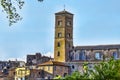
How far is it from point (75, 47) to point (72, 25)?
196 inches

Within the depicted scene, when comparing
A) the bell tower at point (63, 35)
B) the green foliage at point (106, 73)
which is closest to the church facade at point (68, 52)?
the bell tower at point (63, 35)

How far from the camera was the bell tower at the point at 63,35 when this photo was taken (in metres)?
90.0

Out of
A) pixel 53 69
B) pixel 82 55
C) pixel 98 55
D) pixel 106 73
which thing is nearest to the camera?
pixel 106 73

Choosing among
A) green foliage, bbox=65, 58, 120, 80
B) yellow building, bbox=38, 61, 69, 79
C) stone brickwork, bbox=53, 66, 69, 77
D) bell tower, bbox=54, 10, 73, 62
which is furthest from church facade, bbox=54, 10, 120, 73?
green foliage, bbox=65, 58, 120, 80

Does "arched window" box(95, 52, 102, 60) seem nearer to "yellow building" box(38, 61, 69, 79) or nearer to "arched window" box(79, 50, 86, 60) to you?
"arched window" box(79, 50, 86, 60)

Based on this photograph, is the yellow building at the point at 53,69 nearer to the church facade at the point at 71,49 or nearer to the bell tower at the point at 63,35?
the church facade at the point at 71,49

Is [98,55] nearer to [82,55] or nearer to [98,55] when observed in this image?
[98,55]

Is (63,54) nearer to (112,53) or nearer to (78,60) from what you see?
(78,60)

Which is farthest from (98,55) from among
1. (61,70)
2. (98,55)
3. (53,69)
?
(53,69)

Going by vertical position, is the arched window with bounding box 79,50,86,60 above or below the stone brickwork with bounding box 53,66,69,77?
above

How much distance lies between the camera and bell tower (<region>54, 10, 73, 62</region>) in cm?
9000

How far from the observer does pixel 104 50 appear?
287 feet

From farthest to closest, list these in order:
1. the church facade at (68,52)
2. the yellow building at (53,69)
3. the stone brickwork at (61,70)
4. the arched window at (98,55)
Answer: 1. the arched window at (98,55)
2. the church facade at (68,52)
3. the stone brickwork at (61,70)
4. the yellow building at (53,69)

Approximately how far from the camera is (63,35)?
91.4 meters
